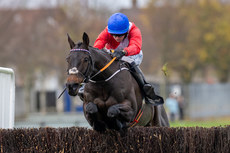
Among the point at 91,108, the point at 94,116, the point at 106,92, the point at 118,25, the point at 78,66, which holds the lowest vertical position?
the point at 94,116

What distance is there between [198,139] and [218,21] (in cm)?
3125

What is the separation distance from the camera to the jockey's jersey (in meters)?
7.43

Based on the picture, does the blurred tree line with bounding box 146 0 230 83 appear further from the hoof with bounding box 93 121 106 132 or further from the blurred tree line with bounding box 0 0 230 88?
the hoof with bounding box 93 121 106 132

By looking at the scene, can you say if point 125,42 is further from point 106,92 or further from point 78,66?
point 78,66

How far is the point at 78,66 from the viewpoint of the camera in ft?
20.5

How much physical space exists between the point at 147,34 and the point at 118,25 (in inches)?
1100

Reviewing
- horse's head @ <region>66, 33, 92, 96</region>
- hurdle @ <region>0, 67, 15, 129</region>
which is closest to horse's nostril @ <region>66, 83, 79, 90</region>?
horse's head @ <region>66, 33, 92, 96</region>

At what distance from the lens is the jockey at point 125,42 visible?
24.1 feet

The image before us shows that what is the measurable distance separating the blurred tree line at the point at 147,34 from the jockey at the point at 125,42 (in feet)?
67.5

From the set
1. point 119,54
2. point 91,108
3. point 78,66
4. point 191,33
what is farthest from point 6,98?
point 191,33

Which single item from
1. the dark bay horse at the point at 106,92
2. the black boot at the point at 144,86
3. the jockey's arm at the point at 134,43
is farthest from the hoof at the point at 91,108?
the black boot at the point at 144,86

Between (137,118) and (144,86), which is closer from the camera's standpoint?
(144,86)

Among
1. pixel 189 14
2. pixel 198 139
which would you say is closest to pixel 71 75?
pixel 198 139

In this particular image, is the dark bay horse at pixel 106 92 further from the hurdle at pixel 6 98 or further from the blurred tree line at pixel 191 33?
the blurred tree line at pixel 191 33
